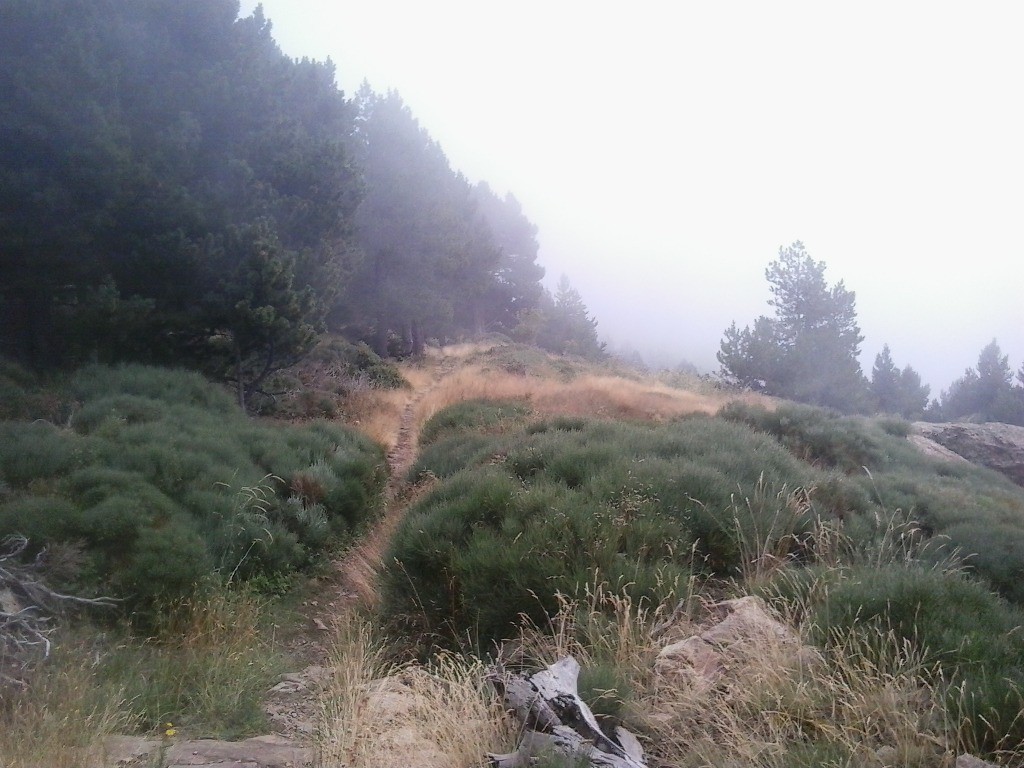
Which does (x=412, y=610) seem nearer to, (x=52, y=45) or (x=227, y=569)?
(x=227, y=569)

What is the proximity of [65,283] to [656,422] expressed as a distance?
10.8 metres

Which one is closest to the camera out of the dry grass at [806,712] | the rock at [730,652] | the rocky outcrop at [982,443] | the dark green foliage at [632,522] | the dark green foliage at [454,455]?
the dry grass at [806,712]

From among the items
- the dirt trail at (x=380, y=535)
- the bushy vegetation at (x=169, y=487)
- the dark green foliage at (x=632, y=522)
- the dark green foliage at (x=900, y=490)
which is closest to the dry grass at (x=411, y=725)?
the dark green foliage at (x=632, y=522)

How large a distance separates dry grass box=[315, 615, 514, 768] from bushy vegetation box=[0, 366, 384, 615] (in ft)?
10.9

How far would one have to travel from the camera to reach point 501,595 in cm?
621

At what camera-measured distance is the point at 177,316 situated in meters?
13.2

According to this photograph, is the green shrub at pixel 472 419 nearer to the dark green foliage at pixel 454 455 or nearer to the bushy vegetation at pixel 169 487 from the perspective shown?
the dark green foliage at pixel 454 455

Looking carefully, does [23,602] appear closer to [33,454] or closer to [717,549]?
[33,454]

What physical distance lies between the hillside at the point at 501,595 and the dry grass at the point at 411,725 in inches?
0.7

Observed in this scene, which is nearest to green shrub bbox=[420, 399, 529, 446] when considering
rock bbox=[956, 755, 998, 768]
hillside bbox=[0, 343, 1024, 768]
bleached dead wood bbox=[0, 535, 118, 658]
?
hillside bbox=[0, 343, 1024, 768]

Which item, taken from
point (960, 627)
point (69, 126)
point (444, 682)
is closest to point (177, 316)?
point (69, 126)

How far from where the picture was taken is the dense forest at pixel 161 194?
37.5ft

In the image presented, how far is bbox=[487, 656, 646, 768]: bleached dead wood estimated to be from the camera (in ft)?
11.1

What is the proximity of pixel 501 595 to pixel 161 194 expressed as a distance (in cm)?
1017
